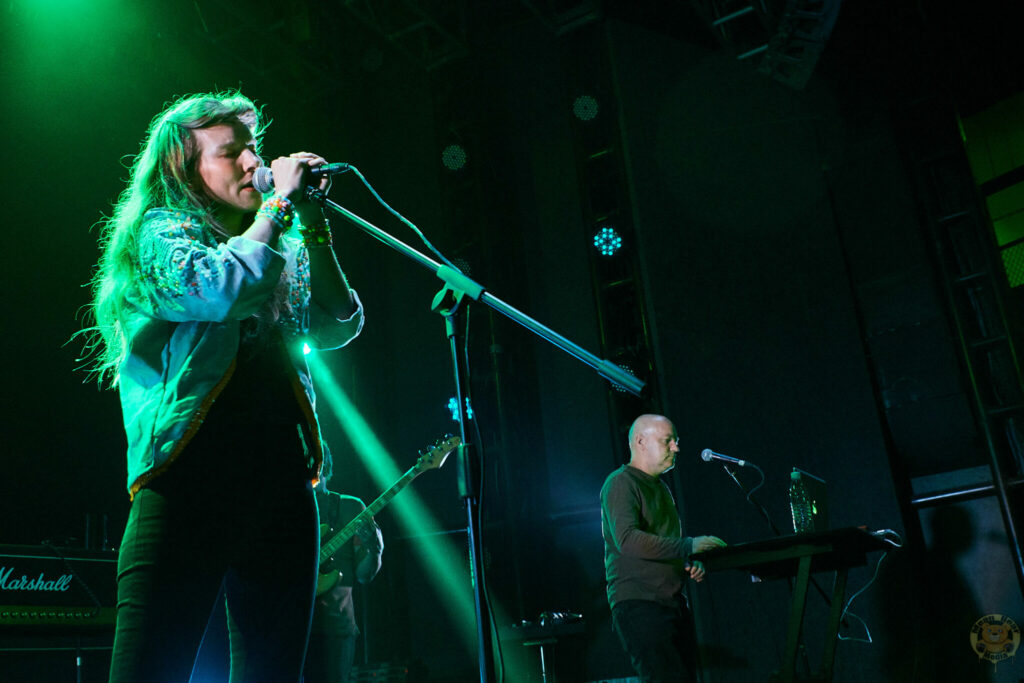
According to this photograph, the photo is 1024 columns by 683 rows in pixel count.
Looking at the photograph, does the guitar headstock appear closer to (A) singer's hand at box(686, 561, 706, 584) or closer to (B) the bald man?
(B) the bald man

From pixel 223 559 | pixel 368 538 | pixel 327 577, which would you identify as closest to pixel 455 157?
pixel 368 538

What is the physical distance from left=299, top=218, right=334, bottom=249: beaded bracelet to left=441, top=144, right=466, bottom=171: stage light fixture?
4.73 meters

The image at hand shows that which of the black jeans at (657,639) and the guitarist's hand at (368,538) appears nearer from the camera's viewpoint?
the black jeans at (657,639)

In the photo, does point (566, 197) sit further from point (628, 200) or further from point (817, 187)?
point (817, 187)

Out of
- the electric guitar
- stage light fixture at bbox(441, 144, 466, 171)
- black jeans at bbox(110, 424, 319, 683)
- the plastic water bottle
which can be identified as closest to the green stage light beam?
the electric guitar

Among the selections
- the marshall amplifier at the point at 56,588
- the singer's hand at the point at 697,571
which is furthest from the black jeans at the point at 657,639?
the marshall amplifier at the point at 56,588

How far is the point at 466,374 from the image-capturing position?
5.40 ft

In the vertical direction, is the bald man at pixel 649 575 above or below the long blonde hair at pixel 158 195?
below

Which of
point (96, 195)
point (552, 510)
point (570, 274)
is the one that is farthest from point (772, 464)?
point (96, 195)

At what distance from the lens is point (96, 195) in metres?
5.32

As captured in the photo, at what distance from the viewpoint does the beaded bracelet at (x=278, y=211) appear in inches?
57.2

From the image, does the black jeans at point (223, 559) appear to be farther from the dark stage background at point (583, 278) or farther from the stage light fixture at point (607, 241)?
the stage light fixture at point (607, 241)

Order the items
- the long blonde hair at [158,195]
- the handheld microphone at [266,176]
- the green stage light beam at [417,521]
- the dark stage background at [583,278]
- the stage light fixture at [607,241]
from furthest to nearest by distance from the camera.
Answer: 1. the green stage light beam at [417,521]
2. the stage light fixture at [607,241]
3. the dark stage background at [583,278]
4. the handheld microphone at [266,176]
5. the long blonde hair at [158,195]

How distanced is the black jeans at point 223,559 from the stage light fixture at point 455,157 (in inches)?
198
